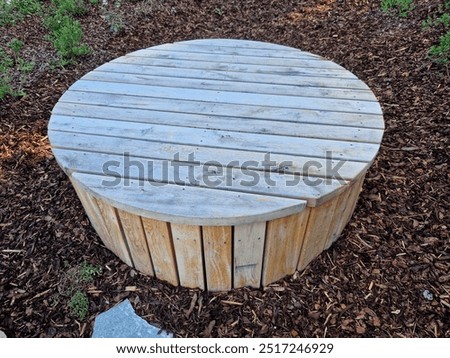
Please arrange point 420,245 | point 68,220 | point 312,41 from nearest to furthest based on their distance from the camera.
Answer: point 420,245 → point 68,220 → point 312,41

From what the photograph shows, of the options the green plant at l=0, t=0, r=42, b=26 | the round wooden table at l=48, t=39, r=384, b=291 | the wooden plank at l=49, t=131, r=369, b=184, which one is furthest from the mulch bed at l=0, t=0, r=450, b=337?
the green plant at l=0, t=0, r=42, b=26

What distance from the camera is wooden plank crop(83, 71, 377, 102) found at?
7.07 ft

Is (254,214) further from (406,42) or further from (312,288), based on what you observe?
(406,42)

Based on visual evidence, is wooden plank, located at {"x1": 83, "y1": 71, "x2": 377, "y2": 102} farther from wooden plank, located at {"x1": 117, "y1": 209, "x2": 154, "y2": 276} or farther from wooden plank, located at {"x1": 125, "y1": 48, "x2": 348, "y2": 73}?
wooden plank, located at {"x1": 117, "y1": 209, "x2": 154, "y2": 276}

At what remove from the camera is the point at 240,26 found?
14.5 feet

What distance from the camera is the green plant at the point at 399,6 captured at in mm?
4004

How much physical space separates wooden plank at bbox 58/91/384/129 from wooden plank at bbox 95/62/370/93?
0.95 ft

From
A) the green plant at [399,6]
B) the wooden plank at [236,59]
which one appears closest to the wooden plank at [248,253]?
the wooden plank at [236,59]

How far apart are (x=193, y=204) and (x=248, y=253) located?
1.24 feet

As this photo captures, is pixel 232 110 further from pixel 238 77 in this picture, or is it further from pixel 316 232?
pixel 316 232

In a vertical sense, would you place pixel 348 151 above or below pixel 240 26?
above

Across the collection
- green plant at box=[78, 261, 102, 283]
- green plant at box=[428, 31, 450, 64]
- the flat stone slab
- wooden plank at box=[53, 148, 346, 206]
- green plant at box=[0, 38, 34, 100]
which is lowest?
the flat stone slab
